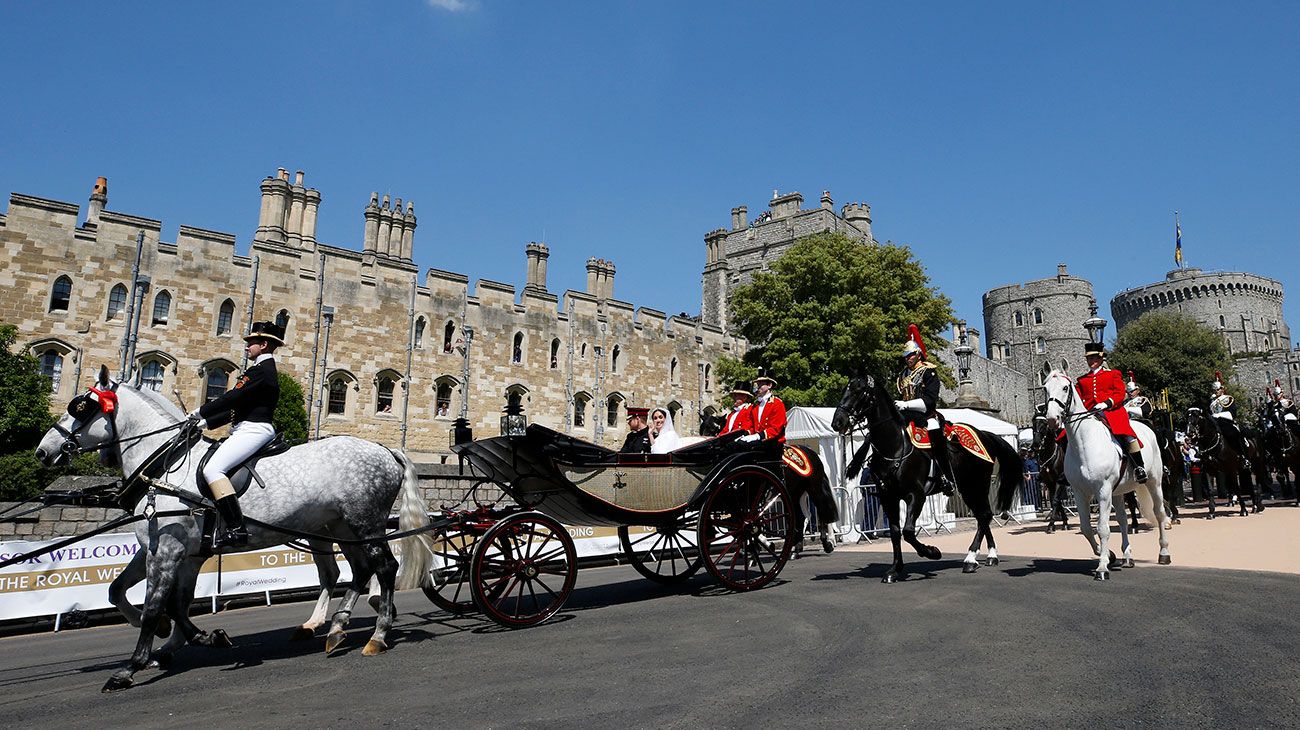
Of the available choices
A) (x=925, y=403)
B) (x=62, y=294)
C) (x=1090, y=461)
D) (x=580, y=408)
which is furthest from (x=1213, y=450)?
(x=62, y=294)

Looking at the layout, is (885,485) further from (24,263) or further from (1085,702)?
(24,263)

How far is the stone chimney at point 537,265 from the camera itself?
3506 cm

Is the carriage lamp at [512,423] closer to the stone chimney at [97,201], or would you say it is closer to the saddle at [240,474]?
the saddle at [240,474]

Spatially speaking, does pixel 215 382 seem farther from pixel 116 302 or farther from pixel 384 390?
pixel 384 390

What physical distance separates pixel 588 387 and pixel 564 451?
2927 cm

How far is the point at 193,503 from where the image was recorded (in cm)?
519

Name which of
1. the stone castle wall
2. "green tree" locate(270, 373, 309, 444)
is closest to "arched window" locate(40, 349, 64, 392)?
the stone castle wall

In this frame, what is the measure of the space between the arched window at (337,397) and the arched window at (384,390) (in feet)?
4.19

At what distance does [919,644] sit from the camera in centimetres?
509

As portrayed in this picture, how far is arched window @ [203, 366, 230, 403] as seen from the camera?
26.0 meters

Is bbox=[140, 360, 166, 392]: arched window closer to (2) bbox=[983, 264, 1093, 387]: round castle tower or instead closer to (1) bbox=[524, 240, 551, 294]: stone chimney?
(1) bbox=[524, 240, 551, 294]: stone chimney

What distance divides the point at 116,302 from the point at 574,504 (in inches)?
1023

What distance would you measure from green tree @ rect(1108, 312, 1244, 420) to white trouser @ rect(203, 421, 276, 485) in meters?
51.1

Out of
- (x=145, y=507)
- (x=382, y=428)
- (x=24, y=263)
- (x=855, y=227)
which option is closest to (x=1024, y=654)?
(x=145, y=507)
